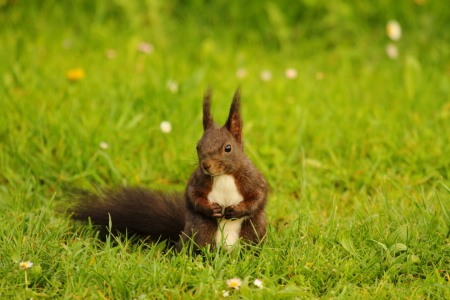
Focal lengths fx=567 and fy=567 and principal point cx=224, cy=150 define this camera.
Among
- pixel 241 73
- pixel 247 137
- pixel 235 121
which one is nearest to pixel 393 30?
pixel 241 73

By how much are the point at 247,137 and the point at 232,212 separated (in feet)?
5.32

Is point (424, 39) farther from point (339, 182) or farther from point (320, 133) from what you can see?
point (339, 182)

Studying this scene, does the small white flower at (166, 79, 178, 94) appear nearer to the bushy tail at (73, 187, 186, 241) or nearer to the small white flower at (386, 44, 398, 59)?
the bushy tail at (73, 187, 186, 241)

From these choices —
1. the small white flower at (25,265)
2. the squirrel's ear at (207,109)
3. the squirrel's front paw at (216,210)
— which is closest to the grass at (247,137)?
the small white flower at (25,265)

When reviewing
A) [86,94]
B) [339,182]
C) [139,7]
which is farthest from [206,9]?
[339,182]

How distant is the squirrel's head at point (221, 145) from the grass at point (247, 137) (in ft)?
1.09

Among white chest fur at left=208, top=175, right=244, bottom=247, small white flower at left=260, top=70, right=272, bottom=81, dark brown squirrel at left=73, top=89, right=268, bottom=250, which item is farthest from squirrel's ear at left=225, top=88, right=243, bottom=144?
small white flower at left=260, top=70, right=272, bottom=81

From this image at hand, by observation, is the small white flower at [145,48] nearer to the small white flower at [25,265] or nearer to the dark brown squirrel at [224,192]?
the dark brown squirrel at [224,192]

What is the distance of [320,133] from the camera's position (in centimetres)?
402

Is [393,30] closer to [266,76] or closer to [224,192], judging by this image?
[266,76]

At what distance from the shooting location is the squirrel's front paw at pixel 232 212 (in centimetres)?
243

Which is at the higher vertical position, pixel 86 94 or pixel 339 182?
pixel 86 94

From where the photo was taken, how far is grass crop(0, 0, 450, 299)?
2.36 meters

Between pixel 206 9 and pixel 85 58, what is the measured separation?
1549 millimetres
